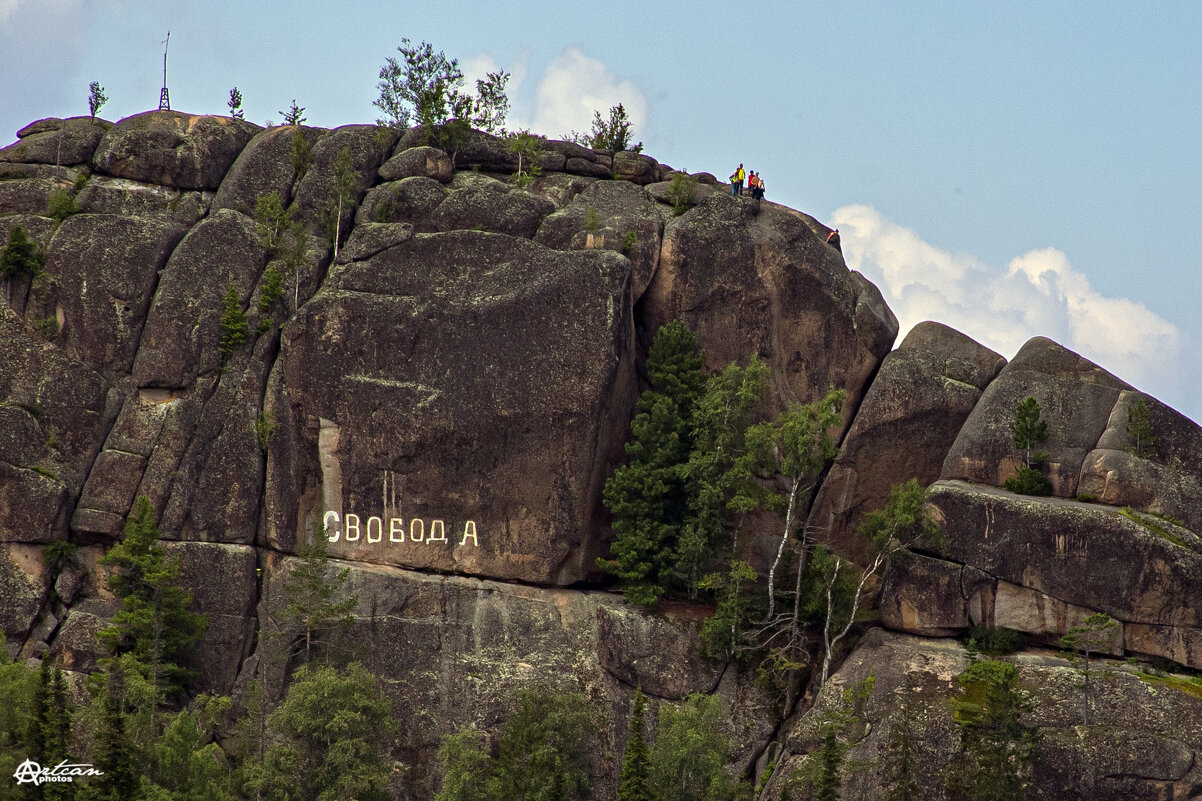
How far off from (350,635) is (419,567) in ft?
12.8

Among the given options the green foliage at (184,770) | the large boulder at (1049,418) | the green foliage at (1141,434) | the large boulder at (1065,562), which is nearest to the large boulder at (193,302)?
the green foliage at (184,770)

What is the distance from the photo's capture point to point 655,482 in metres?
58.2

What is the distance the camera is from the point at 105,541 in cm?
5888

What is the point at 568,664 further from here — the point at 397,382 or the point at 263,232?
the point at 263,232

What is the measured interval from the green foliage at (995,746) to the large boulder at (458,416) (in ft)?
54.1

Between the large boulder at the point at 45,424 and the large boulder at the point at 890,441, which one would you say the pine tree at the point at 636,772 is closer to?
the large boulder at the point at 890,441

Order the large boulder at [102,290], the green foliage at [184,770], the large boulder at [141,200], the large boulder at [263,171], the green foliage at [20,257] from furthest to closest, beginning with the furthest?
the large boulder at [263,171] → the large boulder at [141,200] → the large boulder at [102,290] → the green foliage at [20,257] → the green foliage at [184,770]

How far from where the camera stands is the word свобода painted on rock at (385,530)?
194ft

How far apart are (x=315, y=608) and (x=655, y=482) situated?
541 inches

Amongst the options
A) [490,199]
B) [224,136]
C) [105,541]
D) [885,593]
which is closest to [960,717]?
[885,593]

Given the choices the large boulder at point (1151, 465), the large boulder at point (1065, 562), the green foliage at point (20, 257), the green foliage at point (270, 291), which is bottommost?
the large boulder at point (1065, 562)

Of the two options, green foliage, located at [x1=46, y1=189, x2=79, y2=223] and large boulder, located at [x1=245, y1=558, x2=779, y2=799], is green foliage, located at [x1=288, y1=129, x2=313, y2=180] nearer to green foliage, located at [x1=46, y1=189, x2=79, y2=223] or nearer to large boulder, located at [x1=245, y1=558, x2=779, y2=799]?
green foliage, located at [x1=46, y1=189, x2=79, y2=223]

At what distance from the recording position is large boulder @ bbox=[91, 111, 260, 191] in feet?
211

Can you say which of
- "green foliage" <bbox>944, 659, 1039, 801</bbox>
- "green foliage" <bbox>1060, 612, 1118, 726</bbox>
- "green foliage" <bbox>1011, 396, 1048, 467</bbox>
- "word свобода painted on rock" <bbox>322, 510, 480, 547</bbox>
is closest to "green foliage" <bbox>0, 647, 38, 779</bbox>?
"word свобода painted on rock" <bbox>322, 510, 480, 547</bbox>
